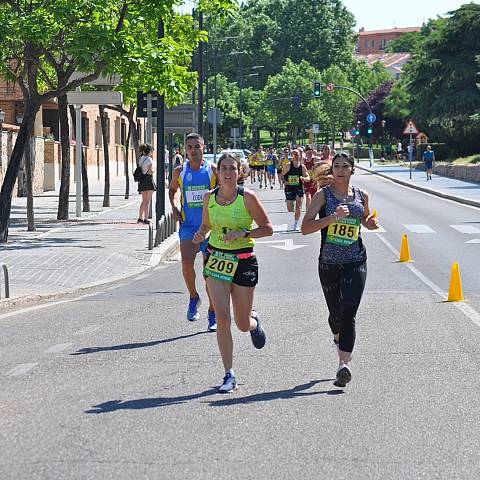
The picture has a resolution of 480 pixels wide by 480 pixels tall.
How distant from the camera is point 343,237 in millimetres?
8969

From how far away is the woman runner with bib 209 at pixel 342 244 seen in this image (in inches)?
352

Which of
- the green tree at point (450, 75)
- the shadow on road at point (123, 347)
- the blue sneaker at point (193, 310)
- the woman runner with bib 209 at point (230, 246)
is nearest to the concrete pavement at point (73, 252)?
the blue sneaker at point (193, 310)

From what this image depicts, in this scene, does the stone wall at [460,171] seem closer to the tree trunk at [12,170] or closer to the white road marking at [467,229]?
the white road marking at [467,229]

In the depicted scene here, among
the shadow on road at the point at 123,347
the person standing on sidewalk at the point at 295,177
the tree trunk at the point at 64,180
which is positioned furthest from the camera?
the tree trunk at the point at 64,180

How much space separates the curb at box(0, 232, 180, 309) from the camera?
47.6 feet

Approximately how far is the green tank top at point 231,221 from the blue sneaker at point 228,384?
0.93 m

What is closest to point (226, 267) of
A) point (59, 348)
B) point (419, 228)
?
point (59, 348)

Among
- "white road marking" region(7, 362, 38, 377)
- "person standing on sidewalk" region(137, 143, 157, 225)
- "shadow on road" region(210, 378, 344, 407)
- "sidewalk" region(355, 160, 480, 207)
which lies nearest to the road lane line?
"shadow on road" region(210, 378, 344, 407)

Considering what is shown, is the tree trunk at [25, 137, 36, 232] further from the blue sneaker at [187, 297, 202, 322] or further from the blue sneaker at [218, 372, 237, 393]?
the blue sneaker at [218, 372, 237, 393]

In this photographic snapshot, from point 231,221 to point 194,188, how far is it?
10.2ft

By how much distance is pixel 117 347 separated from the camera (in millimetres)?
10938

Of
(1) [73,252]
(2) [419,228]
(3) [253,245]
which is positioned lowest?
(2) [419,228]

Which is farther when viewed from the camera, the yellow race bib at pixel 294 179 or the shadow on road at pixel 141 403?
the yellow race bib at pixel 294 179

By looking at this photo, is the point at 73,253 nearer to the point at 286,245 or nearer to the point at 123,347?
the point at 286,245
